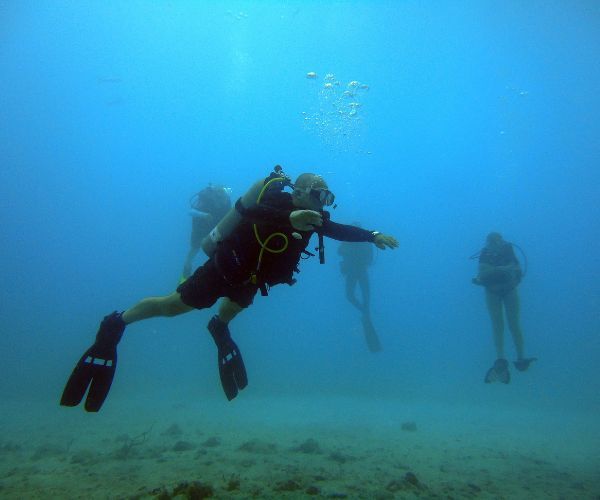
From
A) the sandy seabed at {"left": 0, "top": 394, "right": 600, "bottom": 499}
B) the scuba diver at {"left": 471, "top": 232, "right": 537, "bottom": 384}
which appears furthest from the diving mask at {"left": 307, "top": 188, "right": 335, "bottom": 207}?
the scuba diver at {"left": 471, "top": 232, "right": 537, "bottom": 384}

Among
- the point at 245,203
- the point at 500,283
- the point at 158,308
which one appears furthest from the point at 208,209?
the point at 500,283

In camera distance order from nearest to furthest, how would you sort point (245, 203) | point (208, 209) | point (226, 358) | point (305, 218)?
point (305, 218) < point (245, 203) < point (226, 358) < point (208, 209)

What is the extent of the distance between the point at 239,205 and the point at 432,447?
27.9 ft

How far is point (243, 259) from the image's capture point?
425 centimetres

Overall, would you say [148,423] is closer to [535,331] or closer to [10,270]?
[535,331]

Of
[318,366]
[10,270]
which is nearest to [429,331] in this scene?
[318,366]

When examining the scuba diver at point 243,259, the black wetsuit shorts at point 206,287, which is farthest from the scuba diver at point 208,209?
the black wetsuit shorts at point 206,287

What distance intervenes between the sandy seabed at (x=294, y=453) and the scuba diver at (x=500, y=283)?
2904mm

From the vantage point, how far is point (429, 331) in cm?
6675

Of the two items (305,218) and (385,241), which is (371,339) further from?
(305,218)

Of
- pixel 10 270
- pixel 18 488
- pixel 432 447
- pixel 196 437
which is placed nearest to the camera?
pixel 18 488

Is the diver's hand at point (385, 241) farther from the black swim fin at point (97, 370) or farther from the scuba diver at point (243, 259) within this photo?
the black swim fin at point (97, 370)

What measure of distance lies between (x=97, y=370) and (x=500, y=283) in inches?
371

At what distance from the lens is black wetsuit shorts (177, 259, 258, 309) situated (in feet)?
14.7
